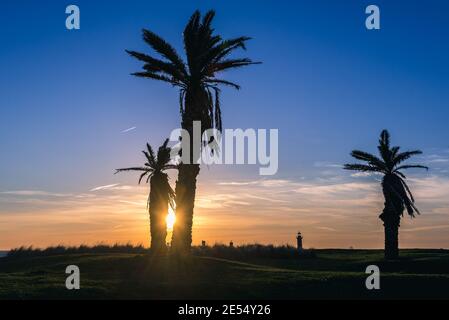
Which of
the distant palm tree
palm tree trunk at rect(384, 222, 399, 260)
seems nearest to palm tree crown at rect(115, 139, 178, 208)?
the distant palm tree

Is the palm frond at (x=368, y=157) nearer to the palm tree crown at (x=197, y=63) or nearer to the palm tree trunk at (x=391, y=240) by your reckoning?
the palm tree trunk at (x=391, y=240)

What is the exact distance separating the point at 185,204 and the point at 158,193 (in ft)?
34.3

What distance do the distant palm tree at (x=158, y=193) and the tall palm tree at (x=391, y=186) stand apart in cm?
1562

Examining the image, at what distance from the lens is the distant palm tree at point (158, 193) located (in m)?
40.7

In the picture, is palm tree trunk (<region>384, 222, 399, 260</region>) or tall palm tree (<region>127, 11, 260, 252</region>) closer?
tall palm tree (<region>127, 11, 260, 252</region>)

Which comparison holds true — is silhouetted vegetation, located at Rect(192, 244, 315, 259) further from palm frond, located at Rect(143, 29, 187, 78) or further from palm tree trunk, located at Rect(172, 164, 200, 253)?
palm frond, located at Rect(143, 29, 187, 78)

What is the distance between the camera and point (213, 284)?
2378 cm

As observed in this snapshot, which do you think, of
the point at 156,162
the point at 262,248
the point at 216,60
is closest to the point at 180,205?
the point at 216,60

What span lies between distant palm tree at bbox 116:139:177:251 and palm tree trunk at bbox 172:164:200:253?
9.45 metres

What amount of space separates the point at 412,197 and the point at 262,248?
13322 millimetres

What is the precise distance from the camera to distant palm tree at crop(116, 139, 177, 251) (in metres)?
40.7

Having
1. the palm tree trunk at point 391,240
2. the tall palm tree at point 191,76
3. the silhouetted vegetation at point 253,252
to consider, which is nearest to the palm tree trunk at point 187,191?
the tall palm tree at point 191,76
